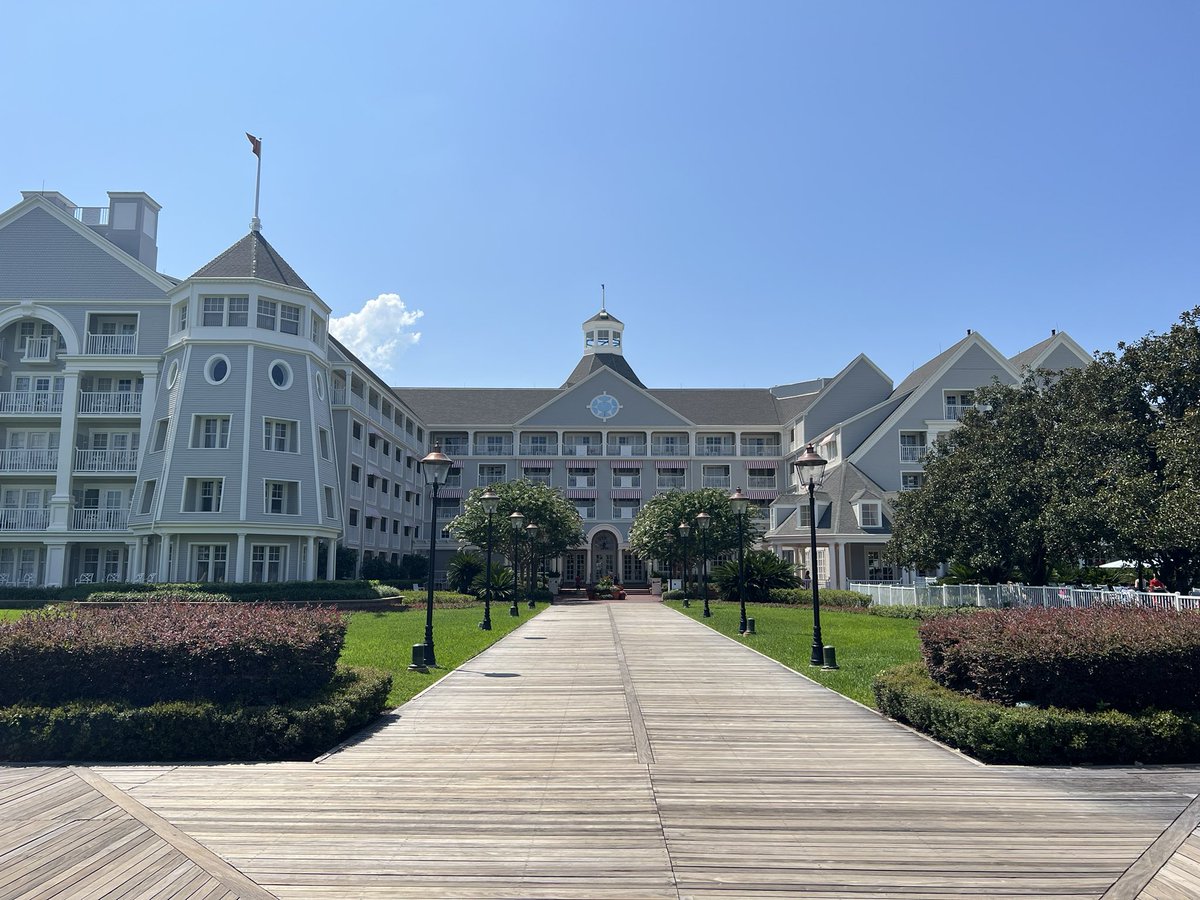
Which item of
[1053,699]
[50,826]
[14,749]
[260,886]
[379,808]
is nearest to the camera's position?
[260,886]

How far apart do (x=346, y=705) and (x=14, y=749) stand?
3.34m

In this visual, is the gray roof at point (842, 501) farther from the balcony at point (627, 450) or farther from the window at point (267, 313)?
the window at point (267, 313)

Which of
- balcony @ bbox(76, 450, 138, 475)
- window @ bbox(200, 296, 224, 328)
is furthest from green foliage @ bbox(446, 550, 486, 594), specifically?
window @ bbox(200, 296, 224, 328)

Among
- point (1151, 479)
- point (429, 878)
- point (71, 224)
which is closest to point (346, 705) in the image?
point (429, 878)

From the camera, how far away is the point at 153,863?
5648mm

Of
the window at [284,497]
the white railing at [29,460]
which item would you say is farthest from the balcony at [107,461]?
the window at [284,497]

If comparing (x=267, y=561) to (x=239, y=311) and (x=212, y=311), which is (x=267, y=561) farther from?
(x=212, y=311)

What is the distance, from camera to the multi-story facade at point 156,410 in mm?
34000

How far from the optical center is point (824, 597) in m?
37.8

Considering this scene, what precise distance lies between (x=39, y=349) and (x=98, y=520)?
9003mm

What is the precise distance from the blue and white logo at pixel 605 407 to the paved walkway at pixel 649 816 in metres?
48.3

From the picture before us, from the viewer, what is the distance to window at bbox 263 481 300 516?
3491 cm

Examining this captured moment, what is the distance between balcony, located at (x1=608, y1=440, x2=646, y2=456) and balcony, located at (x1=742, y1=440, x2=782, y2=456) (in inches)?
295

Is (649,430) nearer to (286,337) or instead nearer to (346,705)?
(286,337)
